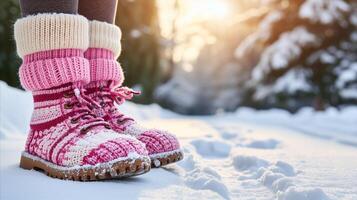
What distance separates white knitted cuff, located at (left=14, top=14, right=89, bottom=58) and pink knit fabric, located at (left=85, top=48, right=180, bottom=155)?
5.5 inches

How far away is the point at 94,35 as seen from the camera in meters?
1.22

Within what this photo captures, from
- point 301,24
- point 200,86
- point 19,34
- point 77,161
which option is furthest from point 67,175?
point 200,86

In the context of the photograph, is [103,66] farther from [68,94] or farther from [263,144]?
[263,144]

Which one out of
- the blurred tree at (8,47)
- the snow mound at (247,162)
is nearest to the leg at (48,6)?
the snow mound at (247,162)

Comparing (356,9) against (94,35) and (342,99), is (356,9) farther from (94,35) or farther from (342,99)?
(94,35)

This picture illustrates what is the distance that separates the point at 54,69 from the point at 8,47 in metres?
5.27

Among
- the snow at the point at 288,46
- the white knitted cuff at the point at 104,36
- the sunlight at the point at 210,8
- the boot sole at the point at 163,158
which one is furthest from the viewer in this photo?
the sunlight at the point at 210,8

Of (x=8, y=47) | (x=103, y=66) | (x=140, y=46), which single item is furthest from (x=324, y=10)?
(x=103, y=66)

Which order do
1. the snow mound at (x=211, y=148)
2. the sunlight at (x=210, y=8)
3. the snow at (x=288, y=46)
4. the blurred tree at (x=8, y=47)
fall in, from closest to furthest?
the snow mound at (x=211, y=148) → the blurred tree at (x=8, y=47) → the snow at (x=288, y=46) → the sunlight at (x=210, y=8)

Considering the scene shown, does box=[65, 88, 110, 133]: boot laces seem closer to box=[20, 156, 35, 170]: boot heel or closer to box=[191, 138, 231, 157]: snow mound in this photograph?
box=[20, 156, 35, 170]: boot heel

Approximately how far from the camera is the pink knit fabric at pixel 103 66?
45.9 inches

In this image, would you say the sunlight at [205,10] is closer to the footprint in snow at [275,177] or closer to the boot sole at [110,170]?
the footprint in snow at [275,177]

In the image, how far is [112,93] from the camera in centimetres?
117

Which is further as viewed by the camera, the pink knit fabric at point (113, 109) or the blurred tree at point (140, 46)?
the blurred tree at point (140, 46)
